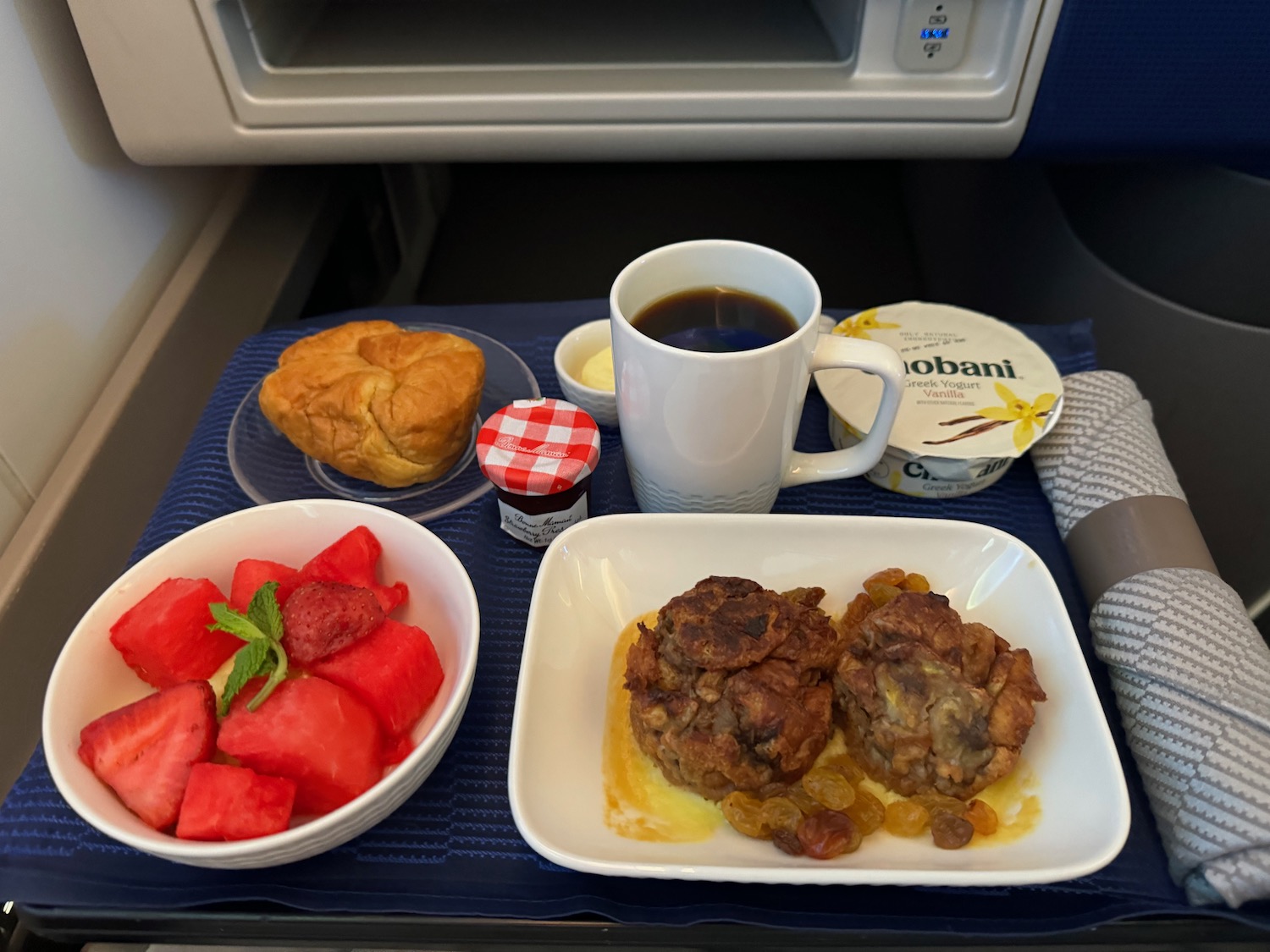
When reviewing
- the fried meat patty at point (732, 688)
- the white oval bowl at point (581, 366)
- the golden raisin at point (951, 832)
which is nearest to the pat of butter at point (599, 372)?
the white oval bowl at point (581, 366)

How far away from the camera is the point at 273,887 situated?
66cm

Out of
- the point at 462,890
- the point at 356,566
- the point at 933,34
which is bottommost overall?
the point at 462,890

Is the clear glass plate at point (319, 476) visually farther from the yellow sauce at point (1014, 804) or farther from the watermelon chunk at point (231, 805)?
the yellow sauce at point (1014, 804)

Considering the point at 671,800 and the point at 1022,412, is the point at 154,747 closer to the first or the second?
the point at 671,800

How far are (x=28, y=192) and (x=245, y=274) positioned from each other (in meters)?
0.35

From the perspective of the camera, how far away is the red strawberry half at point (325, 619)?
0.68 m

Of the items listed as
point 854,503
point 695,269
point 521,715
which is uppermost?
point 695,269

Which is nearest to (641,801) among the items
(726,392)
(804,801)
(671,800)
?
(671,800)

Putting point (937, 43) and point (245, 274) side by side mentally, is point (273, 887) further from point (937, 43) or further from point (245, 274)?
point (937, 43)

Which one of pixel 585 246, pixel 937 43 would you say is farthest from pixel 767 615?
pixel 585 246

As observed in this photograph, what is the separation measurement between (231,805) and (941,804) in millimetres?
520

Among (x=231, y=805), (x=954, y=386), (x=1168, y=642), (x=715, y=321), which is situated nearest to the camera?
(x=231, y=805)

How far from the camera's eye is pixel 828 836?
0.63 metres

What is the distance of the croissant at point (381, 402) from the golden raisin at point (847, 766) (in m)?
0.50
